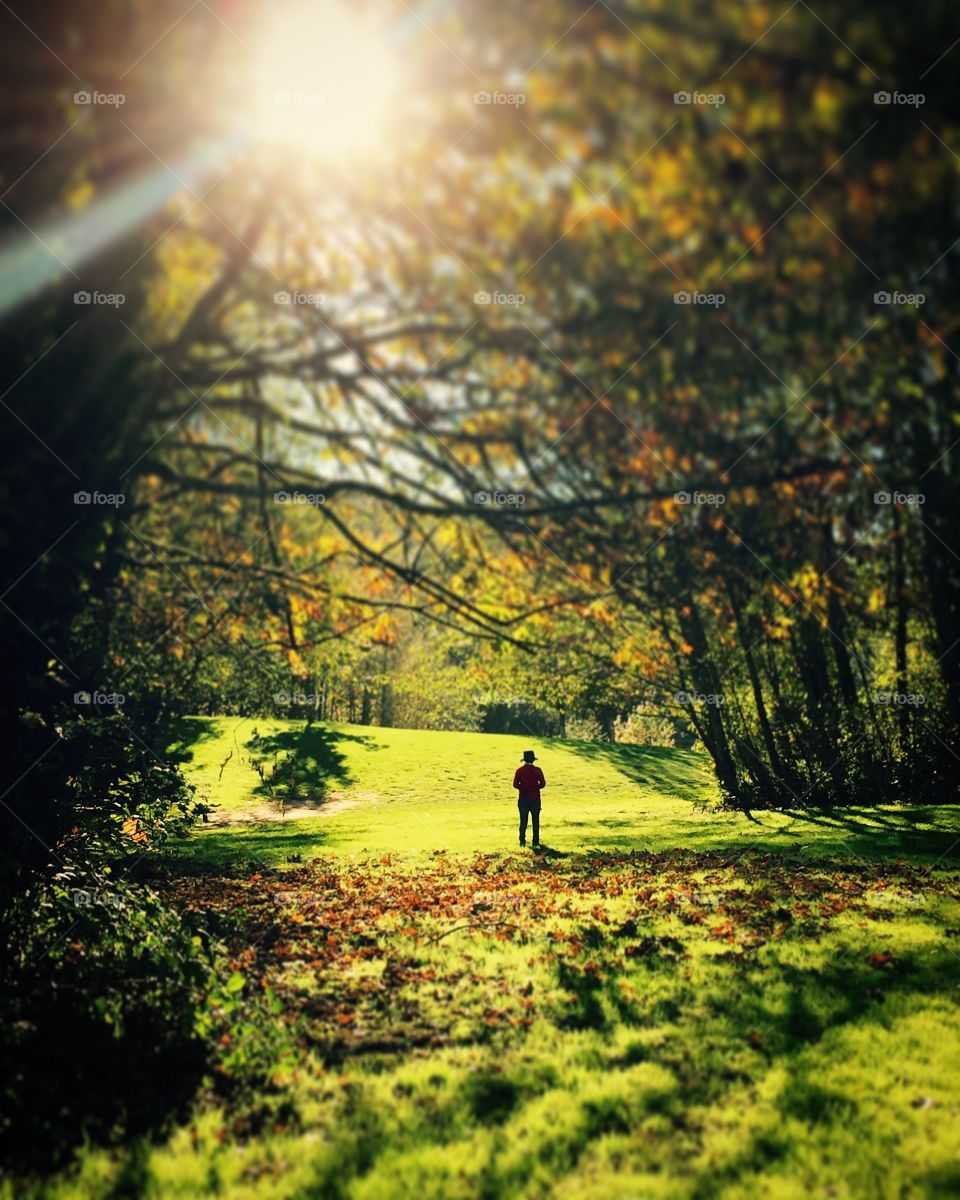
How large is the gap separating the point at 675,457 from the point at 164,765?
8023 millimetres

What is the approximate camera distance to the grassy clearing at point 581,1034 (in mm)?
4164

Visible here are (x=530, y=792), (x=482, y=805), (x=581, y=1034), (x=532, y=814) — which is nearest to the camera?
(x=581, y=1034)

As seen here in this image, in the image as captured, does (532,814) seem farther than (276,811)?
No

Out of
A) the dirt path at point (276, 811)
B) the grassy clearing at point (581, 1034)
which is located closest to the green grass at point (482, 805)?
the dirt path at point (276, 811)

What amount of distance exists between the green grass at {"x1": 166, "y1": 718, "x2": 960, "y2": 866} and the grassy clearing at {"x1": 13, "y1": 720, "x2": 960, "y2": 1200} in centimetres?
256

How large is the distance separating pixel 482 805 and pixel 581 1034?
21.4 m

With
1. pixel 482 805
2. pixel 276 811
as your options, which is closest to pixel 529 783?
pixel 482 805

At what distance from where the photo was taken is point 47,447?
5059mm

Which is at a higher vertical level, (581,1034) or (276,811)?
(581,1034)

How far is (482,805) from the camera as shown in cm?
2700

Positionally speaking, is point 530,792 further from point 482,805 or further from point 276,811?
point 276,811

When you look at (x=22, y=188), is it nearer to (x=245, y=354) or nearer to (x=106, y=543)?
(x=245, y=354)

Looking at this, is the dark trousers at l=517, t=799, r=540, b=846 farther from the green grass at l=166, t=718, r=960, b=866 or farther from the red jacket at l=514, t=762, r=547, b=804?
the green grass at l=166, t=718, r=960, b=866

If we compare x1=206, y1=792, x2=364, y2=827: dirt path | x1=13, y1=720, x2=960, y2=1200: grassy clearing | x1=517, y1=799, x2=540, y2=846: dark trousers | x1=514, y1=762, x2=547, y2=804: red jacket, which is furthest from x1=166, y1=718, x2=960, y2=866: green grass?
x1=13, y1=720, x2=960, y2=1200: grassy clearing
